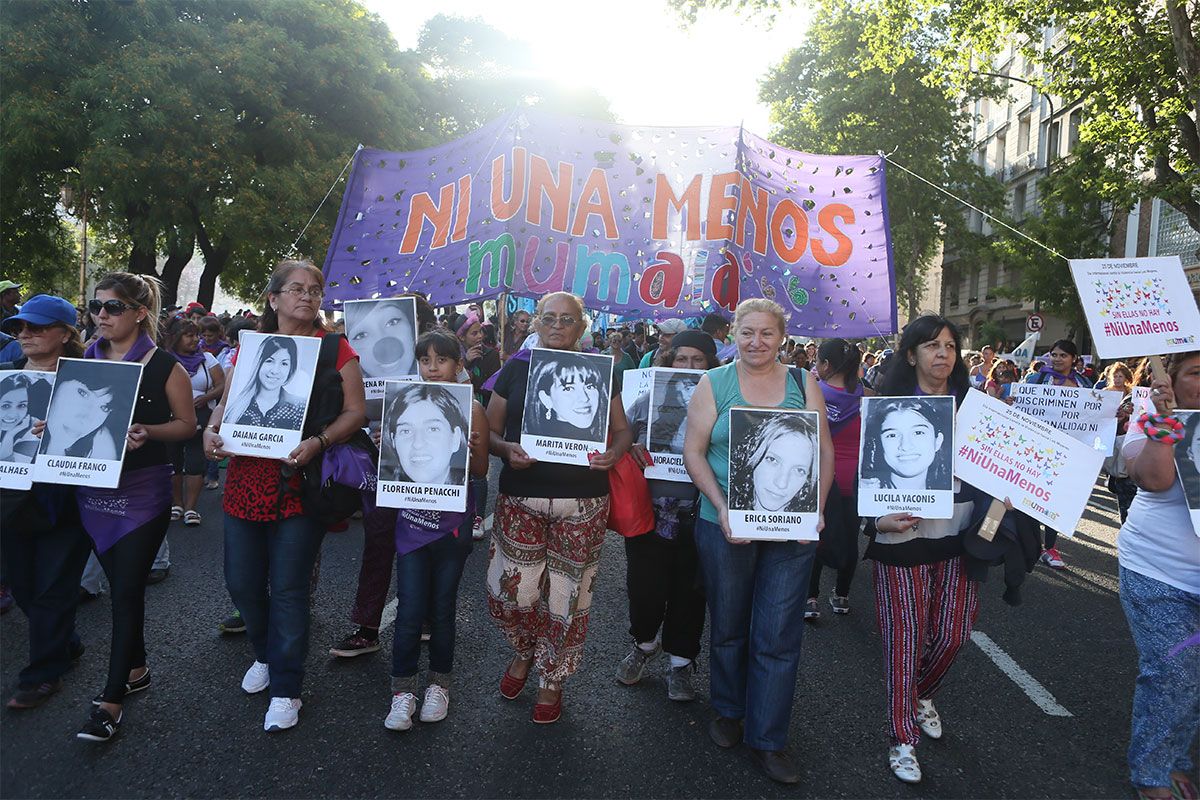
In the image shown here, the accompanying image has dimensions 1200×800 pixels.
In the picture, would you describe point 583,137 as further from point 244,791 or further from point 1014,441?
point 244,791

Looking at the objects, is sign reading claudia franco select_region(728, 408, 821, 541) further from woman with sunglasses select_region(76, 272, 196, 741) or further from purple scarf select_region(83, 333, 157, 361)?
purple scarf select_region(83, 333, 157, 361)

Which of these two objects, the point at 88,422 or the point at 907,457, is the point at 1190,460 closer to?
the point at 907,457

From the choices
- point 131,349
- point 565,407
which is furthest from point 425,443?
point 131,349

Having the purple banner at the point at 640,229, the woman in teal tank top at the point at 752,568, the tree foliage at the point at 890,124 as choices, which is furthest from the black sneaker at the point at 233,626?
the tree foliage at the point at 890,124

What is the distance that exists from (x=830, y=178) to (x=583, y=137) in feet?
5.68

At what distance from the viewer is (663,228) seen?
521 centimetres

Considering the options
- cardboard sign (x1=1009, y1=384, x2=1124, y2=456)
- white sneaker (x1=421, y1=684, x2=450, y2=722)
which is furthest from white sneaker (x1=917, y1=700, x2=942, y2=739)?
cardboard sign (x1=1009, y1=384, x2=1124, y2=456)

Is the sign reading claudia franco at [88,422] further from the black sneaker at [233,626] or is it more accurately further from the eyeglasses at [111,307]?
the black sneaker at [233,626]

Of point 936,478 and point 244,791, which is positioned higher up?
point 936,478

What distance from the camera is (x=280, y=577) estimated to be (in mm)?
3350

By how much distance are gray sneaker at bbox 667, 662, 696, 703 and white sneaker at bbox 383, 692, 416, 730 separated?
4.17 feet

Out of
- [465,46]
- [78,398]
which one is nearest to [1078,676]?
[78,398]

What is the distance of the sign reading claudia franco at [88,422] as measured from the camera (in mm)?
3260

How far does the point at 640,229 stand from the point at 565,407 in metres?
2.19
